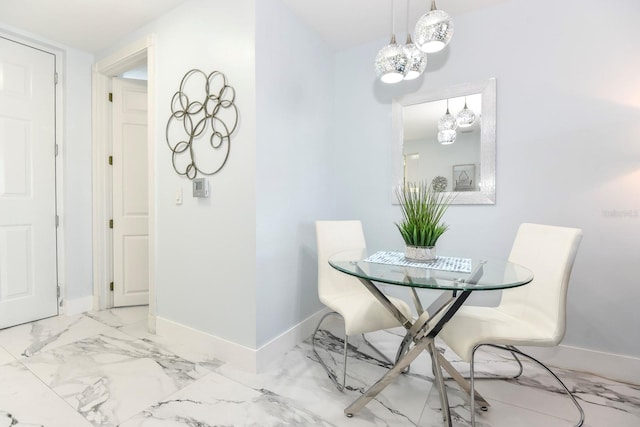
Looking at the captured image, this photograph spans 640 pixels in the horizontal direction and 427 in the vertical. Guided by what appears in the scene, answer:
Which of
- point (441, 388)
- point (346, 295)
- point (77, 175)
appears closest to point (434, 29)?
point (346, 295)

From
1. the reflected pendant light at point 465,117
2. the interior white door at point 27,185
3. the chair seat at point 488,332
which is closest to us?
the chair seat at point 488,332

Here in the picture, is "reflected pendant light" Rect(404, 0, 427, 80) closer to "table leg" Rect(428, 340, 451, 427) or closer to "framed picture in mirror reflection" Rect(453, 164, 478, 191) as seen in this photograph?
"framed picture in mirror reflection" Rect(453, 164, 478, 191)

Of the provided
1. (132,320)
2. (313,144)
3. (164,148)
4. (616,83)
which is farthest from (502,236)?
(132,320)

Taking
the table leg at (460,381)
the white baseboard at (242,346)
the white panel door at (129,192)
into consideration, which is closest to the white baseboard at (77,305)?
the white panel door at (129,192)

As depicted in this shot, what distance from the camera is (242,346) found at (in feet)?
6.41

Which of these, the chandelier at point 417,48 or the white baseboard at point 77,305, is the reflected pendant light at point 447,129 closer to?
the chandelier at point 417,48

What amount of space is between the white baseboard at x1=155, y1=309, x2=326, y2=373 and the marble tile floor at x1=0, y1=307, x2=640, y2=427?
0.18 ft

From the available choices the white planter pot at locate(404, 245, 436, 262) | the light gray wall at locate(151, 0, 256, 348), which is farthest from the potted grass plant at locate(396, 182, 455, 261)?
the light gray wall at locate(151, 0, 256, 348)

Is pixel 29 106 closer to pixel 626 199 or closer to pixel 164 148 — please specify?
pixel 164 148

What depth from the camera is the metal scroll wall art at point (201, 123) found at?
6.57 ft

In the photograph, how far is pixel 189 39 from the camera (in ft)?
7.08

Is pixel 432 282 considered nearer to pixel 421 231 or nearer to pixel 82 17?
pixel 421 231

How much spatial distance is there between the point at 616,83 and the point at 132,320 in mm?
3980

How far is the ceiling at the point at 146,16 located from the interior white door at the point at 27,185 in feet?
1.12
